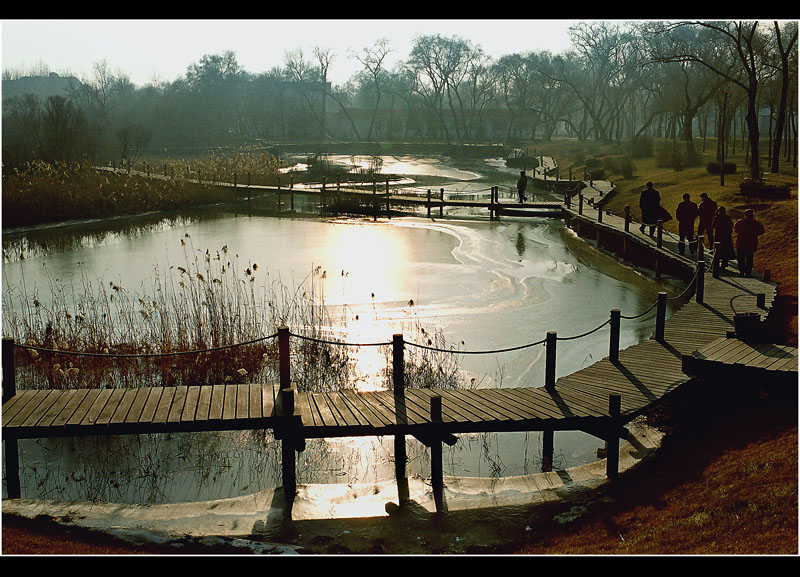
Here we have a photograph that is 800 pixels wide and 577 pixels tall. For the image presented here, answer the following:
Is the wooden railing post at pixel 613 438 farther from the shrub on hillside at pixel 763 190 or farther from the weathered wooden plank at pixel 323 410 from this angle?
the shrub on hillside at pixel 763 190

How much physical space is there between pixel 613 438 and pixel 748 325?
3563 millimetres

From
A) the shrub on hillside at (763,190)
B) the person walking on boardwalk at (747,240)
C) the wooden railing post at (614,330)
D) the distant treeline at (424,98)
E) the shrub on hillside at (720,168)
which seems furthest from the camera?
the distant treeline at (424,98)

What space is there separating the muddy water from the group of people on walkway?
1605 millimetres

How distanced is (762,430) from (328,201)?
31.7m

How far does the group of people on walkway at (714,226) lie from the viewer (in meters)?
17.3

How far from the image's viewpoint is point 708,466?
9.23 metres

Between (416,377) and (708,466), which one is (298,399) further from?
(708,466)

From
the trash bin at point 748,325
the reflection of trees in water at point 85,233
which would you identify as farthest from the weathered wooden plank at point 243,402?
the reflection of trees in water at point 85,233

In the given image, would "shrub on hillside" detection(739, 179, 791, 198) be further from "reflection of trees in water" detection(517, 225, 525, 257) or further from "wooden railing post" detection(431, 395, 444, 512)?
"wooden railing post" detection(431, 395, 444, 512)

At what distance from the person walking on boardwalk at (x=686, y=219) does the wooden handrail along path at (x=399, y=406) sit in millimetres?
8951

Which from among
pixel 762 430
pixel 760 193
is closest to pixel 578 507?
pixel 762 430

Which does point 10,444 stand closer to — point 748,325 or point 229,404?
point 229,404

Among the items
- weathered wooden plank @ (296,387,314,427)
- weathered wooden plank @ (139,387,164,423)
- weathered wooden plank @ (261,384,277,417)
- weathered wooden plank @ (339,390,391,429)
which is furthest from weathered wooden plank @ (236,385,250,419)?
weathered wooden plank @ (339,390,391,429)

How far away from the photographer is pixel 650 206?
23.5 meters
